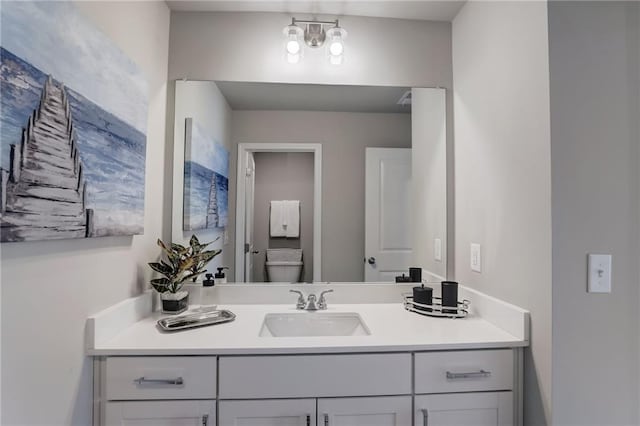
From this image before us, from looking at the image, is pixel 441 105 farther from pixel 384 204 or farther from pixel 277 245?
pixel 277 245

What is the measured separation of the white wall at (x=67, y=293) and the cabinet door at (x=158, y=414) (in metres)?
0.09

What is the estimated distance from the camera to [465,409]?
1.26 metres

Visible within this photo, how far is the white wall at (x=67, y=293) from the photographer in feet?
2.85

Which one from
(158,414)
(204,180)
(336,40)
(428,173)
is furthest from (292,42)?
(158,414)

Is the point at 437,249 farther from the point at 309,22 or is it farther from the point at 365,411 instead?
the point at 309,22

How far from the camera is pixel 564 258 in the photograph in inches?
44.5

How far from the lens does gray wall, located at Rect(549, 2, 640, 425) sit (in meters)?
1.13

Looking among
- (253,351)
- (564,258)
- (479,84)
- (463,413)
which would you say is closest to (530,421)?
(463,413)

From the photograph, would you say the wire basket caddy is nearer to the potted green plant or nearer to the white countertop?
the white countertop

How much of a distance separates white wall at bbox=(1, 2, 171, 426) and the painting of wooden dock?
0.19 m

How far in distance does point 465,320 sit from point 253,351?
0.95 m

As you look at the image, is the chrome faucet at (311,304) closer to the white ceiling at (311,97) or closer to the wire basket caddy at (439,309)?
the wire basket caddy at (439,309)

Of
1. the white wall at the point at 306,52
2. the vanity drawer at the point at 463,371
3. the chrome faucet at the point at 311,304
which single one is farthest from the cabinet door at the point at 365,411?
the white wall at the point at 306,52

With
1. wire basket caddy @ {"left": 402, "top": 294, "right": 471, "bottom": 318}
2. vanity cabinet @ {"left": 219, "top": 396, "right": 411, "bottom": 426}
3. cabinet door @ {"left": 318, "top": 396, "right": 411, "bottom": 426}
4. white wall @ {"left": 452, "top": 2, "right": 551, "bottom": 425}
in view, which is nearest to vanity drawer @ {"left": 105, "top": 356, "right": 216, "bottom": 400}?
vanity cabinet @ {"left": 219, "top": 396, "right": 411, "bottom": 426}
